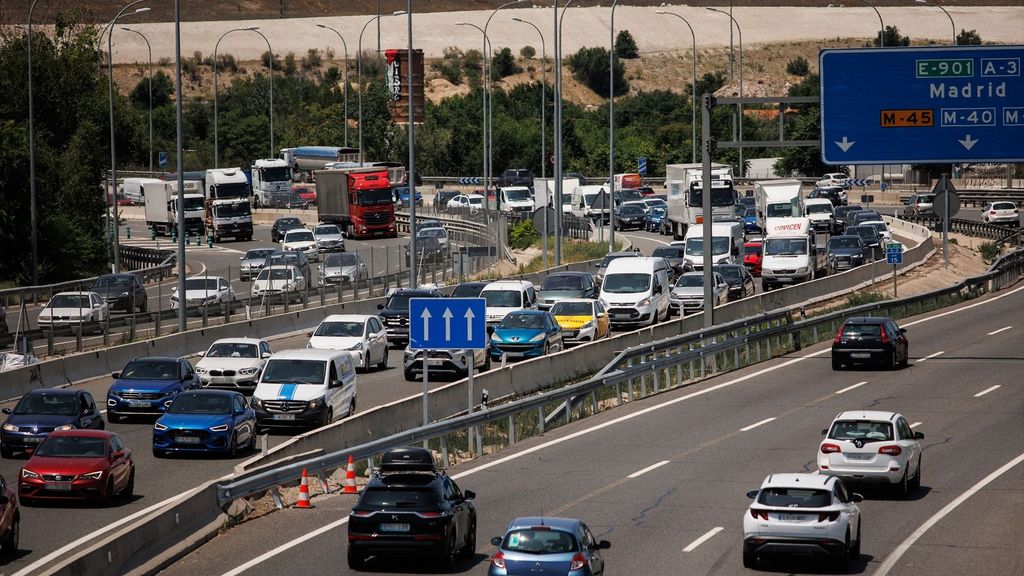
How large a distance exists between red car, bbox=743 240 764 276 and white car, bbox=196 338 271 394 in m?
32.6

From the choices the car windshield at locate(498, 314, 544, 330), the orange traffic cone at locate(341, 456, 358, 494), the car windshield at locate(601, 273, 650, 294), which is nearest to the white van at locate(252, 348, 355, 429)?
the orange traffic cone at locate(341, 456, 358, 494)

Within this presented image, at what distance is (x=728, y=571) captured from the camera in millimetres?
18688

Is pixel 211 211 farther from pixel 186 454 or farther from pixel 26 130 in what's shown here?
pixel 186 454

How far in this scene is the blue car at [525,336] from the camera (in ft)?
128

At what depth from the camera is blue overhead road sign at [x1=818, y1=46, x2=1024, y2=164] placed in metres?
35.4

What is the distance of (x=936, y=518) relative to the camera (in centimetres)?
2220

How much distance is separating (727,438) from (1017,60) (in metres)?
12.6

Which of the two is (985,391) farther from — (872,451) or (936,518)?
(936,518)

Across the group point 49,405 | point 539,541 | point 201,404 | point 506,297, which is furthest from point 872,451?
point 506,297

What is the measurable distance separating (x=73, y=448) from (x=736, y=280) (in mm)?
33203

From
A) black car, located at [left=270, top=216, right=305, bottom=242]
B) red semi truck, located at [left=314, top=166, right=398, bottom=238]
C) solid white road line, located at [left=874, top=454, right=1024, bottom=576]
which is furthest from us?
black car, located at [left=270, top=216, right=305, bottom=242]

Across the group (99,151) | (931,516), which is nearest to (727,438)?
(931,516)

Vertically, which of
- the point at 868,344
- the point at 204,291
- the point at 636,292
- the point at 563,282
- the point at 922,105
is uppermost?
the point at 922,105

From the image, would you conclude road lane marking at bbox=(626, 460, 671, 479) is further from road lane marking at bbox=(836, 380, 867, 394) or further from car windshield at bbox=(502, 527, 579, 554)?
road lane marking at bbox=(836, 380, 867, 394)
